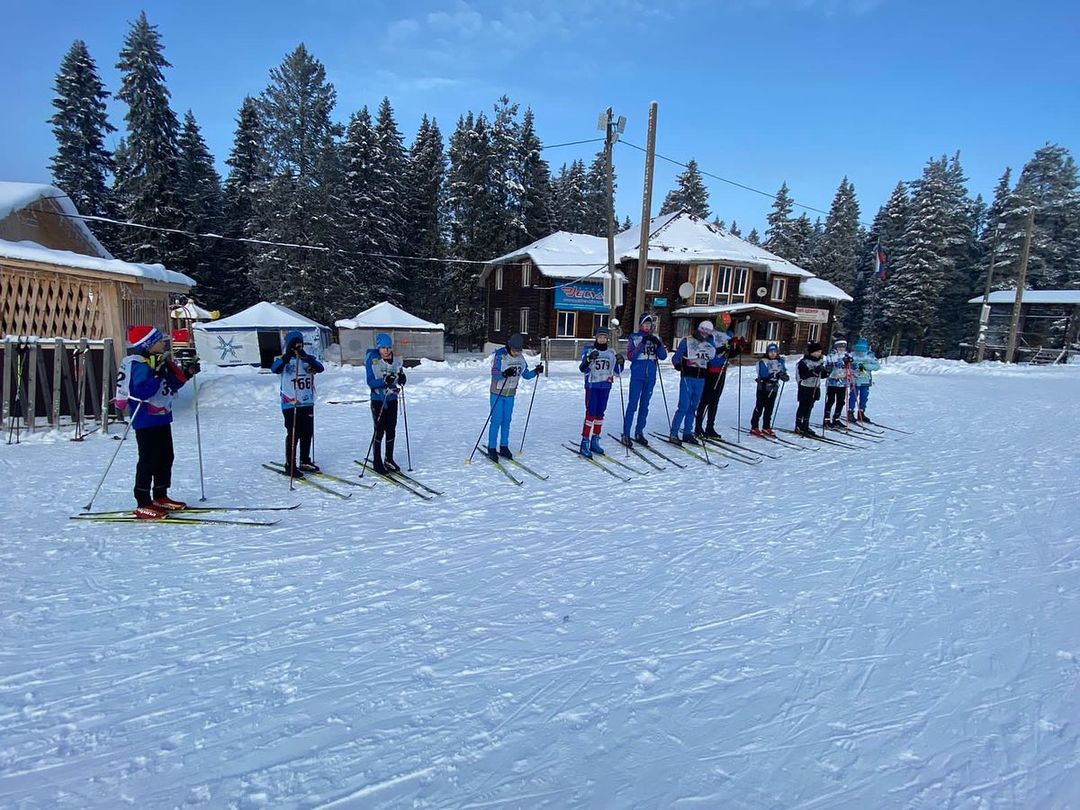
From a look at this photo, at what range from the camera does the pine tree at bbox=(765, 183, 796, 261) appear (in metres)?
46.9

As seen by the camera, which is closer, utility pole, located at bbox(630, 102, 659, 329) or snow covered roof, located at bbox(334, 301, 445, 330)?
utility pole, located at bbox(630, 102, 659, 329)

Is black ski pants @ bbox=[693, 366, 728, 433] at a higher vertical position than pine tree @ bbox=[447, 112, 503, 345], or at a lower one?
lower

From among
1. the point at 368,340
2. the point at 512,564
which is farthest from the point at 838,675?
the point at 368,340

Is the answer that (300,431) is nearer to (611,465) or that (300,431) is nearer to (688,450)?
(611,465)

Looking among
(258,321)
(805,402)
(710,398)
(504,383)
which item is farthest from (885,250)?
(504,383)

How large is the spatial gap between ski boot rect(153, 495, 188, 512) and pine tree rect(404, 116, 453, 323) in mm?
32725

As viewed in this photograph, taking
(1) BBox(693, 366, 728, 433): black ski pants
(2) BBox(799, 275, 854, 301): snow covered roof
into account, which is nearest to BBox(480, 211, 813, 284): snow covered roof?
(2) BBox(799, 275, 854, 301): snow covered roof

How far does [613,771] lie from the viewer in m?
2.49

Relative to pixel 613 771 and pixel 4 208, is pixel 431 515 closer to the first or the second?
pixel 613 771

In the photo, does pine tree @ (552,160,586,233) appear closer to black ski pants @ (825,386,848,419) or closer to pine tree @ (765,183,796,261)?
pine tree @ (765,183,796,261)

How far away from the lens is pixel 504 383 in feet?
24.9

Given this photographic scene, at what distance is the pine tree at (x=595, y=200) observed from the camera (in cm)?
4709

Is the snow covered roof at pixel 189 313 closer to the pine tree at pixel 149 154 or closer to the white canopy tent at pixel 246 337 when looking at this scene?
the white canopy tent at pixel 246 337

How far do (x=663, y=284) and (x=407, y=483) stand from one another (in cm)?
2593
